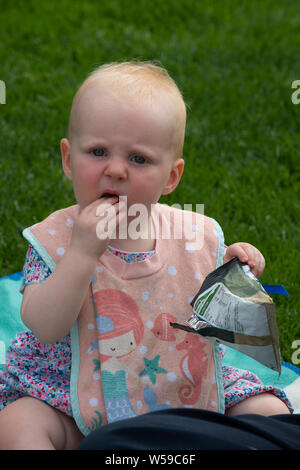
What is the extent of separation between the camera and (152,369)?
6.56ft

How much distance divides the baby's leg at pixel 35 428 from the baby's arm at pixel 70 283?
0.83 ft

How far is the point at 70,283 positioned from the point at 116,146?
0.40 meters

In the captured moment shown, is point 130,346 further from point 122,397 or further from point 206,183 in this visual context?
point 206,183

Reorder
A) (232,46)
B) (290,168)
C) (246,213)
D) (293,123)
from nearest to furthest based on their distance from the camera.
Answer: (246,213)
(290,168)
(293,123)
(232,46)

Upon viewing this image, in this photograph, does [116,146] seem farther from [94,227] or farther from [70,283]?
[70,283]

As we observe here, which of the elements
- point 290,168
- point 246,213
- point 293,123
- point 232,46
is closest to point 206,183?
point 246,213

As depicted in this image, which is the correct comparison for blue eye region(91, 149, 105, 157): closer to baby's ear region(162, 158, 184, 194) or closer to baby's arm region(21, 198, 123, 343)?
baby's arm region(21, 198, 123, 343)

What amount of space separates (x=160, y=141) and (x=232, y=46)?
10.9 feet

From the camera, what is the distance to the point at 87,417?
6.28 feet

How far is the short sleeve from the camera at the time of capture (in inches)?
76.7

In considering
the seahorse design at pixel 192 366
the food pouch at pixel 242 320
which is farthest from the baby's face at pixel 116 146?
the seahorse design at pixel 192 366

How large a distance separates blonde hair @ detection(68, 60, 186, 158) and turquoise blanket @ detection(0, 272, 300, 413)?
3.36ft

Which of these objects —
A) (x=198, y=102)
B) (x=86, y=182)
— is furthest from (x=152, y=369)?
(x=198, y=102)

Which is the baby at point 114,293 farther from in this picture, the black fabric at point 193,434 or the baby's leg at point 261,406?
the black fabric at point 193,434
